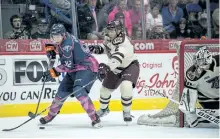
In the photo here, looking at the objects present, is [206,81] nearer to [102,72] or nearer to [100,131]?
[102,72]

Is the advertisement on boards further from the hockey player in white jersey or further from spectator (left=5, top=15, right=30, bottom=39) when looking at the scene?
the hockey player in white jersey

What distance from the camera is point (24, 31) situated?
6.49 meters

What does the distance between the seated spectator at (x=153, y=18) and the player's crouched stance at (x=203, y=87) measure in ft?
6.46

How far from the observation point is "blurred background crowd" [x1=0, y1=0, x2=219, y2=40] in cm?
647

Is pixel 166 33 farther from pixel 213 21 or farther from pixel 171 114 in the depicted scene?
pixel 171 114

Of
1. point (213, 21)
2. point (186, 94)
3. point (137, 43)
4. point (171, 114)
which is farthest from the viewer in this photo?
point (213, 21)

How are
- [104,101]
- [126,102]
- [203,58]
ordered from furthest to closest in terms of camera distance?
[104,101]
[126,102]
[203,58]

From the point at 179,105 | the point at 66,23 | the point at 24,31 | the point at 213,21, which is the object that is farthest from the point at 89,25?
the point at 179,105

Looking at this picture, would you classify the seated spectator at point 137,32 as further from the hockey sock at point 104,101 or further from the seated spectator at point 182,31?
the hockey sock at point 104,101

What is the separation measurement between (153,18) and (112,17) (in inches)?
21.8

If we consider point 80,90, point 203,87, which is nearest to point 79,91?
point 80,90

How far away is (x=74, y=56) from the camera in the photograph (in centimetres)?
521

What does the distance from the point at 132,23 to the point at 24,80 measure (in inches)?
57.2

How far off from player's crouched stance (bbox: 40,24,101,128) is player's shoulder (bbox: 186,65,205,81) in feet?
2.79
